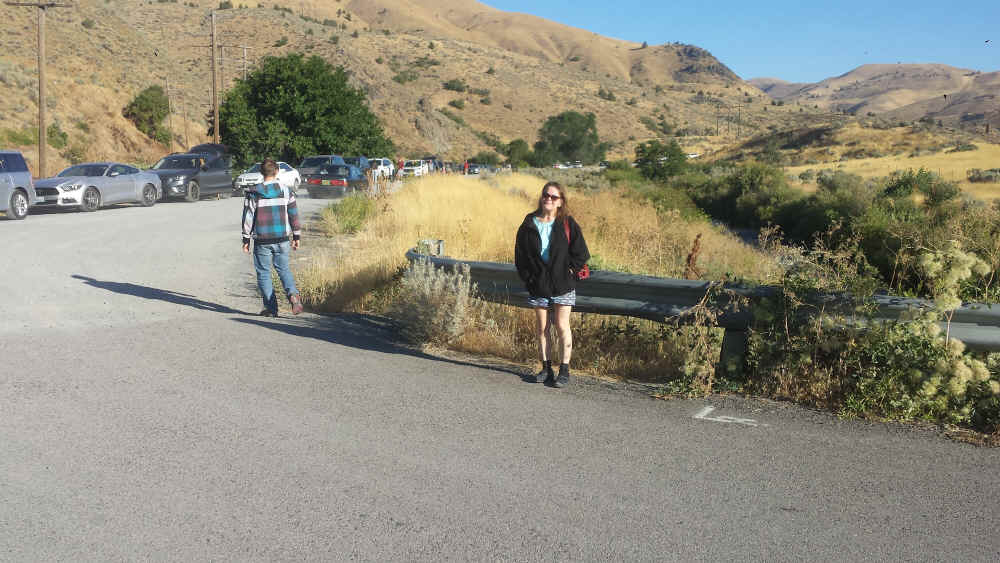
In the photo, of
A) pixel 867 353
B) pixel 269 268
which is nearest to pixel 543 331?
pixel 867 353

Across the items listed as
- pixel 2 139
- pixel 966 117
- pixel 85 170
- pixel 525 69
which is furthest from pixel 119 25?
pixel 966 117

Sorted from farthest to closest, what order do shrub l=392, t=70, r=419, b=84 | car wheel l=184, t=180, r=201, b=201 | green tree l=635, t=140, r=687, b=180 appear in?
shrub l=392, t=70, r=419, b=84 < green tree l=635, t=140, r=687, b=180 < car wheel l=184, t=180, r=201, b=201

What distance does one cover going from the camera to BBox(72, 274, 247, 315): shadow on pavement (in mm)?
10062

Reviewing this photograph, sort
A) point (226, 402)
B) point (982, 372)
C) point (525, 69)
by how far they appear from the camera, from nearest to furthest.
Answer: point (982, 372) < point (226, 402) < point (525, 69)

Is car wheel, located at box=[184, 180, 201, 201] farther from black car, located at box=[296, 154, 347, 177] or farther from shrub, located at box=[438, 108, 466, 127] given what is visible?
shrub, located at box=[438, 108, 466, 127]

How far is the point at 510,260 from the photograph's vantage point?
11367 mm

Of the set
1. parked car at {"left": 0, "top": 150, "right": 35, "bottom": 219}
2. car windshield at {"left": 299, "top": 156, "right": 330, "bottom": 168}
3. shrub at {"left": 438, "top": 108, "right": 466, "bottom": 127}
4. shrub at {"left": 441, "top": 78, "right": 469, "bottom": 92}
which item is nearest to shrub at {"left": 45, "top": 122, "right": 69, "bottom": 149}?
car windshield at {"left": 299, "top": 156, "right": 330, "bottom": 168}

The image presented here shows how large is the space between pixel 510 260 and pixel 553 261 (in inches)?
188

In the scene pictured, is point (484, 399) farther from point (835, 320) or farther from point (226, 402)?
point (835, 320)

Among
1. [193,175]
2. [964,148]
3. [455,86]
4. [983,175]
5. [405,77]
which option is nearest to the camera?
[193,175]

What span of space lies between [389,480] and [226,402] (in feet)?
6.75

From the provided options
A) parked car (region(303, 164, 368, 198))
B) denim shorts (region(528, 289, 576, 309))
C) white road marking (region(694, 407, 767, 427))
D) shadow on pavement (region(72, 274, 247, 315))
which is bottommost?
white road marking (region(694, 407, 767, 427))

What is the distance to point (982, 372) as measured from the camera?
5430 millimetres

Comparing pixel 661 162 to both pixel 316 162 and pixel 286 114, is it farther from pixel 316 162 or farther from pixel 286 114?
pixel 286 114
